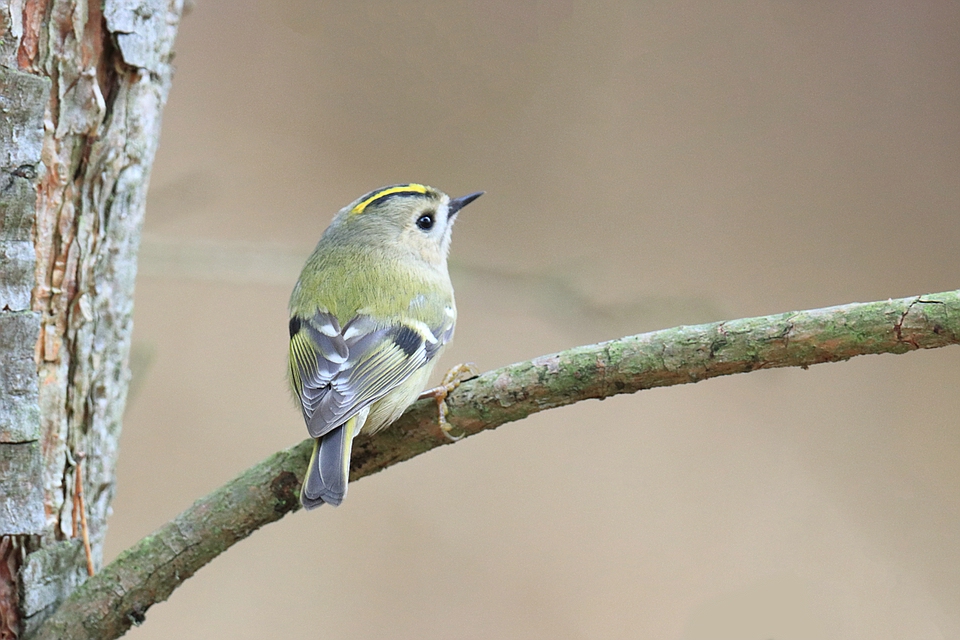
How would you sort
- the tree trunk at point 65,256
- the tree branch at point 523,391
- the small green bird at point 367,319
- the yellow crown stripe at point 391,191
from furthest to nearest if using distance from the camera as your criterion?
the yellow crown stripe at point 391,191 < the small green bird at point 367,319 < the tree trunk at point 65,256 < the tree branch at point 523,391

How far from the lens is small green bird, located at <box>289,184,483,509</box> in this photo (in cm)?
113

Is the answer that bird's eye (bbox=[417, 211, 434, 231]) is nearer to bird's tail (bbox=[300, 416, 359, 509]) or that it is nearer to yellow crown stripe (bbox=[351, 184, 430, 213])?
yellow crown stripe (bbox=[351, 184, 430, 213])

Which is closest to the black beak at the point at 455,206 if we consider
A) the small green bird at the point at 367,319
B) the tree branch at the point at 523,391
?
the small green bird at the point at 367,319

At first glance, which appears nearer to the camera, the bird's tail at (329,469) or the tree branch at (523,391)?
the tree branch at (523,391)

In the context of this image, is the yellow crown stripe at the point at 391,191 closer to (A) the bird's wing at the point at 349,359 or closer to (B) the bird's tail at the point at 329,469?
(A) the bird's wing at the point at 349,359

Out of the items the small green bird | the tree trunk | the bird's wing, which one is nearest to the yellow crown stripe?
the small green bird

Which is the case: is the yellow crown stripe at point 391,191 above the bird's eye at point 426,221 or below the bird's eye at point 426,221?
above

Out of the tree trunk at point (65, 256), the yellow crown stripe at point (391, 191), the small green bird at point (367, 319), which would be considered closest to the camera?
the tree trunk at point (65, 256)

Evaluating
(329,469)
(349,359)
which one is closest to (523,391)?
(329,469)

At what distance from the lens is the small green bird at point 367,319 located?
1.13 meters

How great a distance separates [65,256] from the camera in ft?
3.57

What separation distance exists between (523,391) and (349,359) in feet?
1.33

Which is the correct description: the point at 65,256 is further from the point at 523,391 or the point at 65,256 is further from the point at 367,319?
the point at 523,391

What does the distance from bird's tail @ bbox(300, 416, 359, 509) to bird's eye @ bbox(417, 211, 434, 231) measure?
1.95 ft
